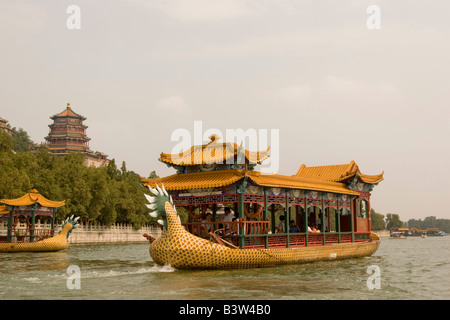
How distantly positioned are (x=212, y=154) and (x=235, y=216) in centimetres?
218

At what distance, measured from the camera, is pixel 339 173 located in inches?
840

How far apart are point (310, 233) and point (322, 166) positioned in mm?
5427

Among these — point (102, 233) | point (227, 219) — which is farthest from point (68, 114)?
point (227, 219)

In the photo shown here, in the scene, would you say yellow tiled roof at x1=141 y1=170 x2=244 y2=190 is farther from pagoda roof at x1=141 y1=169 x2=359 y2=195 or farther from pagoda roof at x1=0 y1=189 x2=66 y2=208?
pagoda roof at x1=0 y1=189 x2=66 y2=208

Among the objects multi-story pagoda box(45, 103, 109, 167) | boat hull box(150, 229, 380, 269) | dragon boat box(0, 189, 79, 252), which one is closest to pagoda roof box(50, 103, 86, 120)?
multi-story pagoda box(45, 103, 109, 167)

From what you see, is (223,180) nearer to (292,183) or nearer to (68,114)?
(292,183)

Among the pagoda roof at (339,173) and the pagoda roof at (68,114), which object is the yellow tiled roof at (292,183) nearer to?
the pagoda roof at (339,173)

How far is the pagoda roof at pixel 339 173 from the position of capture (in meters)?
20.5

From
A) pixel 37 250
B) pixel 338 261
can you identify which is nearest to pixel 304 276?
pixel 338 261

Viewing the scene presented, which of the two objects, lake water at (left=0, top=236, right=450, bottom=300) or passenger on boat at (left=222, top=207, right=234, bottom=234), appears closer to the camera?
lake water at (left=0, top=236, right=450, bottom=300)

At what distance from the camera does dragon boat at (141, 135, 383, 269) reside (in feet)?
46.4

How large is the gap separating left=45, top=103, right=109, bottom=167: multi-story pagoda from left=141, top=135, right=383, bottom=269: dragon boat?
56714 millimetres

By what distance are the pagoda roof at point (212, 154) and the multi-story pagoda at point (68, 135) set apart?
56.6 meters
